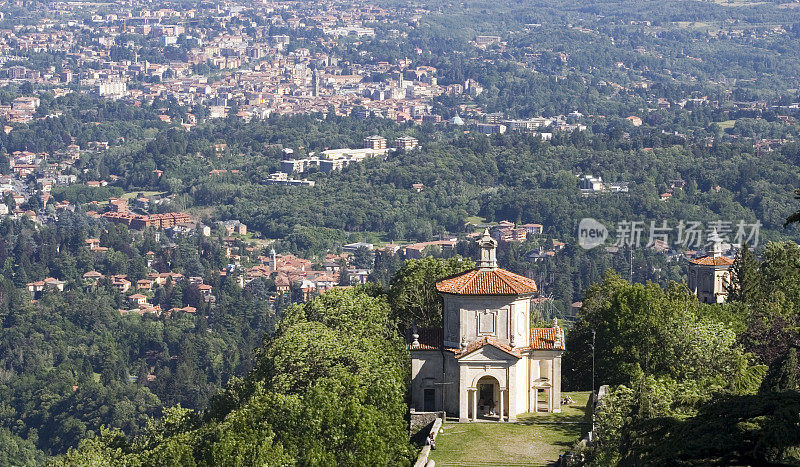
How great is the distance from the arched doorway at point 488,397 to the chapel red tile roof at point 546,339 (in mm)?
1492

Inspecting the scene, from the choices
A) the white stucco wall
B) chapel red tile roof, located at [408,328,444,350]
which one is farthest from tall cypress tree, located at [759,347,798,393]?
chapel red tile roof, located at [408,328,444,350]

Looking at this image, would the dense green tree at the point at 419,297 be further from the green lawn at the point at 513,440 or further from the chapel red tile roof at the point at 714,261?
the chapel red tile roof at the point at 714,261

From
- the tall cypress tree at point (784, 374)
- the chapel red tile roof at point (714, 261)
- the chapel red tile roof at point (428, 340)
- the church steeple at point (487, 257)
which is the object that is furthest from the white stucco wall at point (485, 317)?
the chapel red tile roof at point (714, 261)

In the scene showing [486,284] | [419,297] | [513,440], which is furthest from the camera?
[419,297]

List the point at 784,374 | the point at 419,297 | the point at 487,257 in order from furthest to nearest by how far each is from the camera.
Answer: the point at 419,297, the point at 487,257, the point at 784,374

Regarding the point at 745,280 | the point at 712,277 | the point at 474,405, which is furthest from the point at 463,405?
the point at 712,277

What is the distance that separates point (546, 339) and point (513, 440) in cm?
485

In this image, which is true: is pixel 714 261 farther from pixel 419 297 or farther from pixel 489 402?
pixel 489 402

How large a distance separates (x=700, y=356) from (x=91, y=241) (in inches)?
4696

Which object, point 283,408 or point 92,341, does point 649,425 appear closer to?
point 283,408

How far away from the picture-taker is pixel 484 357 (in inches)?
1585

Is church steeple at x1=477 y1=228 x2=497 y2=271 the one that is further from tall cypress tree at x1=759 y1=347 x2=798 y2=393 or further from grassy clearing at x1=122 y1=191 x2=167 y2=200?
grassy clearing at x1=122 y1=191 x2=167 y2=200

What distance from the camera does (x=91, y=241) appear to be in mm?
154500

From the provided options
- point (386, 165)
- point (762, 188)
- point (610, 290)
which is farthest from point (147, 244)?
point (610, 290)
